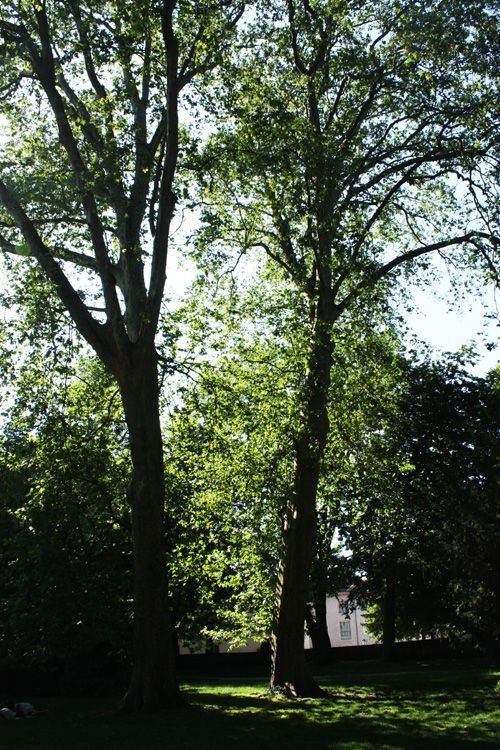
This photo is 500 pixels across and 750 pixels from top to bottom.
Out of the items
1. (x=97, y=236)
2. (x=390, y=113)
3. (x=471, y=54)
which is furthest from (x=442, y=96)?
(x=97, y=236)

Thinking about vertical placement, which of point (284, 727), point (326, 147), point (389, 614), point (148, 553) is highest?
point (326, 147)

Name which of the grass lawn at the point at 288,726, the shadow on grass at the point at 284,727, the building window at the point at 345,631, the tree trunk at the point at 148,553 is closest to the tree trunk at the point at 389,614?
the grass lawn at the point at 288,726

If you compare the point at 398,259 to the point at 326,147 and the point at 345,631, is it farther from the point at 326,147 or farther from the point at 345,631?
the point at 345,631

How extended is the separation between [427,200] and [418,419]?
46.7ft

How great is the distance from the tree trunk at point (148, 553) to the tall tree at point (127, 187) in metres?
0.02

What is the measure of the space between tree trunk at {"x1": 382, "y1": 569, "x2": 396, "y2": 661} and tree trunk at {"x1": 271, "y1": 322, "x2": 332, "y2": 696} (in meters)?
21.1

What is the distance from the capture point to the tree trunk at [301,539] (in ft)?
51.5

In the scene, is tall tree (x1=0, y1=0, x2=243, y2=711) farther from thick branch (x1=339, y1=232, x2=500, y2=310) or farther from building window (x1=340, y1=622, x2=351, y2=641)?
building window (x1=340, y1=622, x2=351, y2=641)

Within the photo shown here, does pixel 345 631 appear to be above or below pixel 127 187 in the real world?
below

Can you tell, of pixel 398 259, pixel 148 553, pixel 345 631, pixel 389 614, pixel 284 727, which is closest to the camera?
pixel 284 727

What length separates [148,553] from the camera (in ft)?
42.9

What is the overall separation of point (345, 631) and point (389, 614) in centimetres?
4205

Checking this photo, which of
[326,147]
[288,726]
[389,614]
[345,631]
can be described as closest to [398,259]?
[326,147]

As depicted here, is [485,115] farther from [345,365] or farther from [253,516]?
[253,516]
